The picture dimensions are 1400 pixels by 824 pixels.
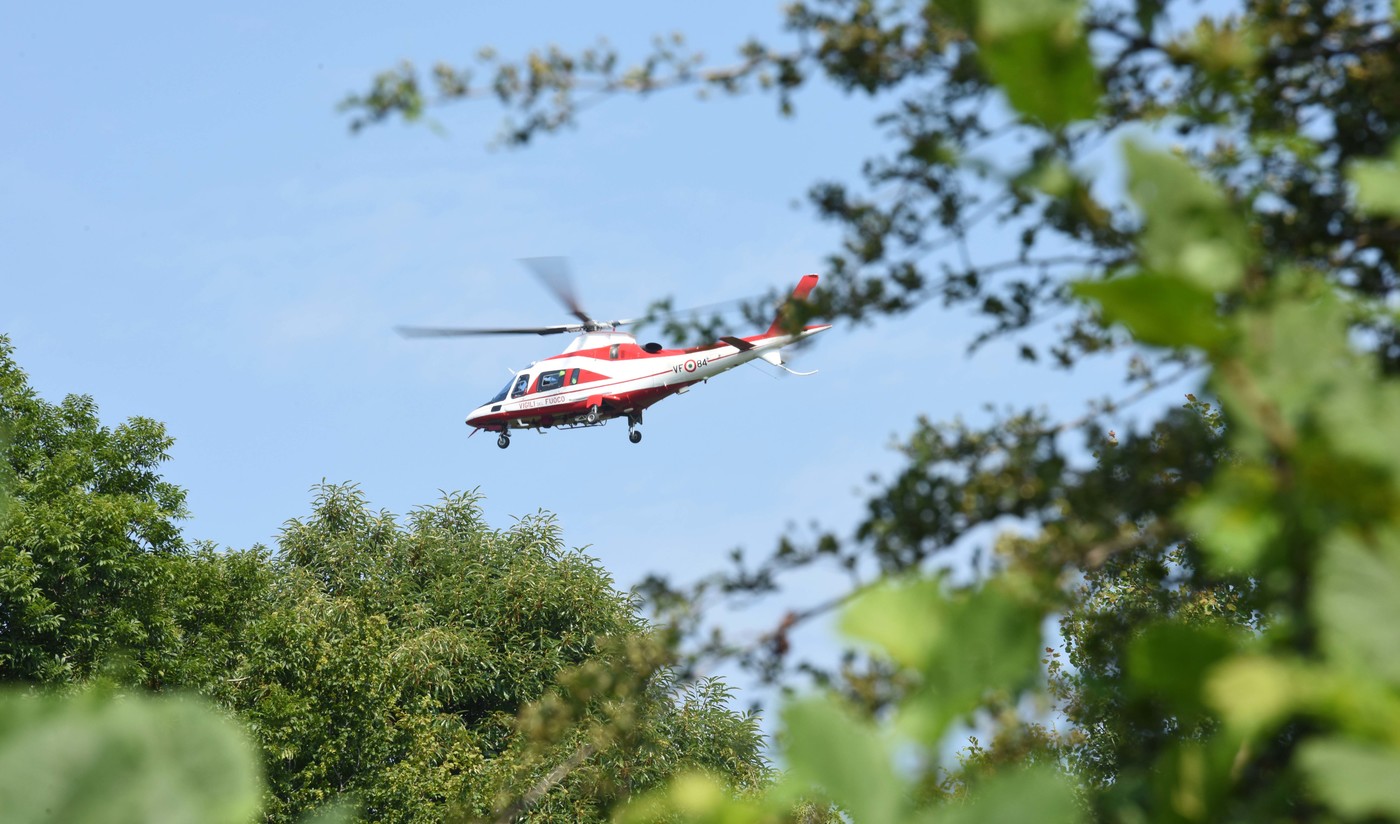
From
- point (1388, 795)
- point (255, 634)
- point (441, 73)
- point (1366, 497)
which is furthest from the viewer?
point (255, 634)

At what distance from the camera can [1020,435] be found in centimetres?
265

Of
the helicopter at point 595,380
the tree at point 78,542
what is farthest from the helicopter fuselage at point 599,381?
the tree at point 78,542

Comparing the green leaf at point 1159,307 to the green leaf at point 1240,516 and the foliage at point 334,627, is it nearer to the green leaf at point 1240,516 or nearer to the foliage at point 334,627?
the green leaf at point 1240,516

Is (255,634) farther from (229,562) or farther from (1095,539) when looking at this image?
(1095,539)

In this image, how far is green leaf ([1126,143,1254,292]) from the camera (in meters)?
0.64

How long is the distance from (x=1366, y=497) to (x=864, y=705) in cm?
120

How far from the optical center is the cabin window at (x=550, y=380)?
1407 inches

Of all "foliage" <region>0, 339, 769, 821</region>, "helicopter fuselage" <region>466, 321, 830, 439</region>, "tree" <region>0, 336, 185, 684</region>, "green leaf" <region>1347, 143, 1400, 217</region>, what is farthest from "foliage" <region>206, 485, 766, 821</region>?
"green leaf" <region>1347, 143, 1400, 217</region>

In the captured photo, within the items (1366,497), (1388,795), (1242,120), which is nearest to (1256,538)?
(1366,497)

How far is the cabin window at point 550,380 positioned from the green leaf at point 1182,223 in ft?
116

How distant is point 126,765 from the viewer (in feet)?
1.58

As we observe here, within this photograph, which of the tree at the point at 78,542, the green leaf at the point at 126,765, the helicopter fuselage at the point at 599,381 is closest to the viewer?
the green leaf at the point at 126,765

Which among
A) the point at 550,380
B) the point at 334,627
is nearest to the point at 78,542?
the point at 334,627

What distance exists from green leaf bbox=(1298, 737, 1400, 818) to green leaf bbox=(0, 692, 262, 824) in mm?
389
